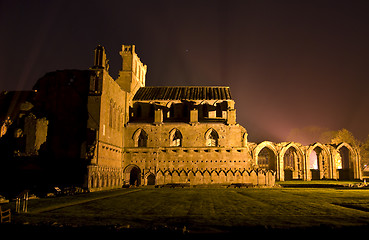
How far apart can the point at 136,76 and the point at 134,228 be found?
45.4 m

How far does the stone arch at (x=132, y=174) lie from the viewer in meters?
44.0

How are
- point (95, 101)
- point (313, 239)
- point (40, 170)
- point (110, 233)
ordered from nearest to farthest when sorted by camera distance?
point (313, 239), point (110, 233), point (40, 170), point (95, 101)

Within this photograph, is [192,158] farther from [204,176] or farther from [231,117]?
[231,117]

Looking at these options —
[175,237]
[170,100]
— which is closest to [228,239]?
[175,237]

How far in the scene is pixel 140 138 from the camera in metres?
48.8

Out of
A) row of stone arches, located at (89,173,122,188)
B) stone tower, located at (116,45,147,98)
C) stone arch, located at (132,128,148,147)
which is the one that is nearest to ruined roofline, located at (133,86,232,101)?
stone tower, located at (116,45,147,98)

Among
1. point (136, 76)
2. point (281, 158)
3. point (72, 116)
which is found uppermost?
point (136, 76)

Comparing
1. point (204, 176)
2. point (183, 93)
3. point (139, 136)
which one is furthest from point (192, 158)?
point (183, 93)

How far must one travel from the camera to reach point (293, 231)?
1090cm

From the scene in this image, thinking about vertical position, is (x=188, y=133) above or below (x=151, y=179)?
above

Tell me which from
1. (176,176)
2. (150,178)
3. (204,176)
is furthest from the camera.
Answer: (150,178)

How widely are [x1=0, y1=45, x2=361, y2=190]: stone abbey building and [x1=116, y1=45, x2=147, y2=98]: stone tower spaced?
0.16m

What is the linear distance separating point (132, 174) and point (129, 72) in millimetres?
16501

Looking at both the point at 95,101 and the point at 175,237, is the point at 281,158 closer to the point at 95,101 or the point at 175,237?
the point at 95,101
